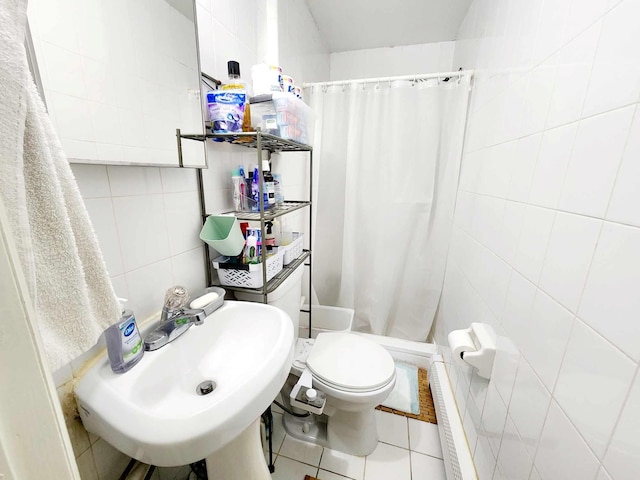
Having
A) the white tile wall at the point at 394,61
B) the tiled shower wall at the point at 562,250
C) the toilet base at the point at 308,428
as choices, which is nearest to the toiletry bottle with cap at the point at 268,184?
the tiled shower wall at the point at 562,250

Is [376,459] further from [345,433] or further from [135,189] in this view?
[135,189]

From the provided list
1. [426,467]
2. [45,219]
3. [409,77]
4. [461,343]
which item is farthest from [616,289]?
[409,77]

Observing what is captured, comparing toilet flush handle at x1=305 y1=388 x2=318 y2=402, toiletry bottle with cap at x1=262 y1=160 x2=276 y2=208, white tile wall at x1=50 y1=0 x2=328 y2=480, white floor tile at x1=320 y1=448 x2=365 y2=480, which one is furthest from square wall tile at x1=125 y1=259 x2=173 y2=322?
white floor tile at x1=320 y1=448 x2=365 y2=480

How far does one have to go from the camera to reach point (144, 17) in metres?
0.67

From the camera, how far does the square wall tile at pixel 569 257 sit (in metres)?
0.53

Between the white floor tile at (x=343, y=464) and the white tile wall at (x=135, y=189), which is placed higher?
the white tile wall at (x=135, y=189)

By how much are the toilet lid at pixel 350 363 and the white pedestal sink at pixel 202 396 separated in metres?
0.41

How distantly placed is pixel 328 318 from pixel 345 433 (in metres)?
0.73

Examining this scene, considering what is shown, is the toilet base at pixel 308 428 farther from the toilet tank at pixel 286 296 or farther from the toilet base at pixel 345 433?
the toilet tank at pixel 286 296

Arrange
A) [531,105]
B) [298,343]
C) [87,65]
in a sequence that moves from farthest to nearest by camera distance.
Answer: [298,343], [531,105], [87,65]

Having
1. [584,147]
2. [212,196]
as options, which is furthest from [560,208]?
[212,196]

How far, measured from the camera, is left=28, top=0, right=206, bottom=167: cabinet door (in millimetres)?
501

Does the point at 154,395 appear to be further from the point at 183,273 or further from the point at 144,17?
the point at 144,17

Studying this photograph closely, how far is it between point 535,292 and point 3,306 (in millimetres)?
944
